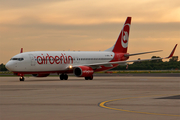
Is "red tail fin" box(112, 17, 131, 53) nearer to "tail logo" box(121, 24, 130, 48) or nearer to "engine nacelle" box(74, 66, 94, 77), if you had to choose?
"tail logo" box(121, 24, 130, 48)

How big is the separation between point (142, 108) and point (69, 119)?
4.33 m

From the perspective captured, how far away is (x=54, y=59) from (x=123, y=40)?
17.8m

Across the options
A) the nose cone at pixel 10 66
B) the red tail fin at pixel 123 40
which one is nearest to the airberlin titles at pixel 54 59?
the nose cone at pixel 10 66

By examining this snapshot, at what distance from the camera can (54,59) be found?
51312mm

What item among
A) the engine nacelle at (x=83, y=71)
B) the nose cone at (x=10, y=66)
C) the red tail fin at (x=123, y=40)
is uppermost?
the red tail fin at (x=123, y=40)

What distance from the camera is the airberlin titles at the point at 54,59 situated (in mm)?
49594

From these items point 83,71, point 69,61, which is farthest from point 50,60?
point 83,71

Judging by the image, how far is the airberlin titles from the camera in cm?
4959

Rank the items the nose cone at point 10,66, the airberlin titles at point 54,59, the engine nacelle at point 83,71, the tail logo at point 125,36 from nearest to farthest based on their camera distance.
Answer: the nose cone at point 10,66
the airberlin titles at point 54,59
the engine nacelle at point 83,71
the tail logo at point 125,36

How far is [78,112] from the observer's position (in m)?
14.1

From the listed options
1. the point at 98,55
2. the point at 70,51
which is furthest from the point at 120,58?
the point at 70,51

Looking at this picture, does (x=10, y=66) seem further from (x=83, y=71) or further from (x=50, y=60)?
(x=83, y=71)

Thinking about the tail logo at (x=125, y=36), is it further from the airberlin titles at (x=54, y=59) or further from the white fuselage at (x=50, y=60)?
the airberlin titles at (x=54, y=59)

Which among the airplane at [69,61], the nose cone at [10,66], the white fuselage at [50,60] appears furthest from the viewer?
the airplane at [69,61]
